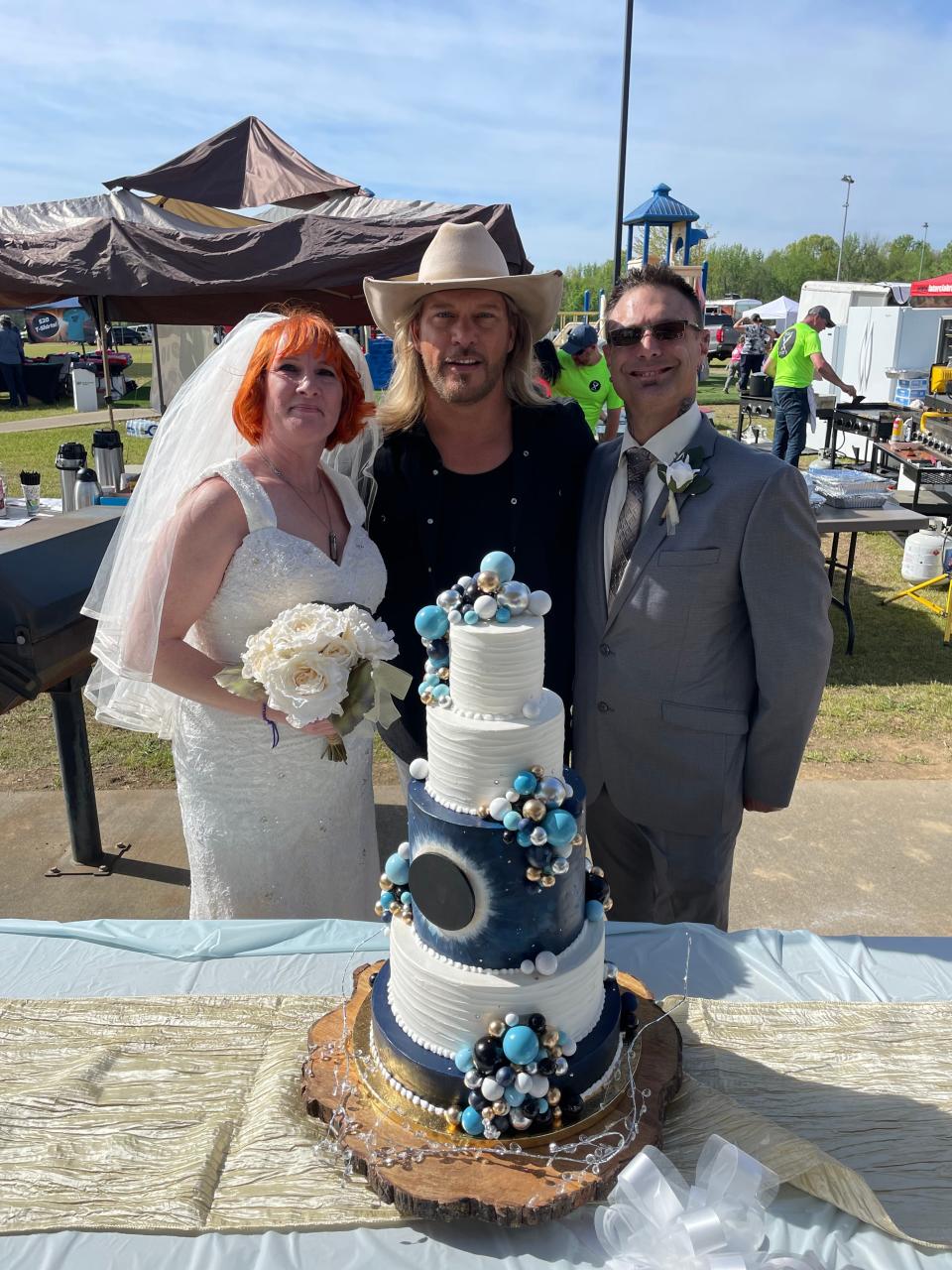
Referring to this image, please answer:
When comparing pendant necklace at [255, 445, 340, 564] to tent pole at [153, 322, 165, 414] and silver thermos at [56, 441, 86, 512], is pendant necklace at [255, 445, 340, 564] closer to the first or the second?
silver thermos at [56, 441, 86, 512]

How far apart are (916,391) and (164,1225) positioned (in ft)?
50.4

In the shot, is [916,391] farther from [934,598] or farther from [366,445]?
[366,445]

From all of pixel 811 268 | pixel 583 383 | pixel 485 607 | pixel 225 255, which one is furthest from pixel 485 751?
pixel 811 268

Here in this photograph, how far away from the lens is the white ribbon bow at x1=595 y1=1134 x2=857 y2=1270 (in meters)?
1.17

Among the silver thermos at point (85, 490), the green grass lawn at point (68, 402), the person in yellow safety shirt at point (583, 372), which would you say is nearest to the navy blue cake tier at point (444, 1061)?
the silver thermos at point (85, 490)

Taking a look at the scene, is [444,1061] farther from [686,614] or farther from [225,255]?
[225,255]

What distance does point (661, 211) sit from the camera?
908 inches

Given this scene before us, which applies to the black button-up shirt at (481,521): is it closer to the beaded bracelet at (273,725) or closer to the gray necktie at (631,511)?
the gray necktie at (631,511)

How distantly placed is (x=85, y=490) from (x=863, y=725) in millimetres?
5259

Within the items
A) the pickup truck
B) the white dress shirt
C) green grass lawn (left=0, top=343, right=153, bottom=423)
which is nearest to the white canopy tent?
the pickup truck

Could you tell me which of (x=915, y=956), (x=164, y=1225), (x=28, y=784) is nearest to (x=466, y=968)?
(x=164, y=1225)

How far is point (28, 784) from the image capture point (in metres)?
4.95

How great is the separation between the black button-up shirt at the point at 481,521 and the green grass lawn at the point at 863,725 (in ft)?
8.68

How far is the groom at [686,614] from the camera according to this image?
7.36ft
